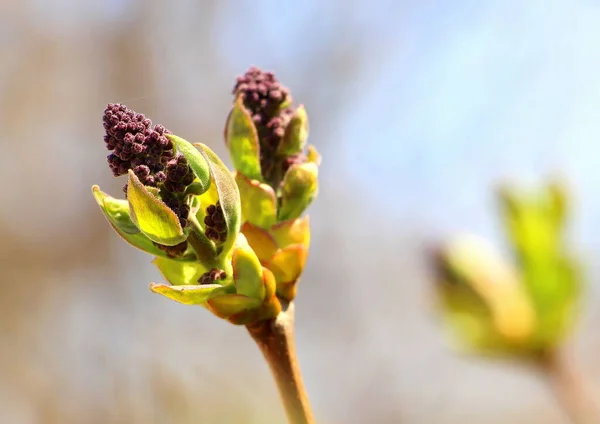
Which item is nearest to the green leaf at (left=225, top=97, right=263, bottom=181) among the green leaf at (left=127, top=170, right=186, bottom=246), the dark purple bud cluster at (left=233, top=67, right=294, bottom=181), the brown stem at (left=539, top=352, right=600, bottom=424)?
the dark purple bud cluster at (left=233, top=67, right=294, bottom=181)

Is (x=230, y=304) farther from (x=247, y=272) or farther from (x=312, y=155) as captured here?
(x=312, y=155)

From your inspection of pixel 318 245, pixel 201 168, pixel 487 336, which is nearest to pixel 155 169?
pixel 201 168

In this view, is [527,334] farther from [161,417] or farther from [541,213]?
[161,417]

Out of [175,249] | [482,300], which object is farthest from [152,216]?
[482,300]

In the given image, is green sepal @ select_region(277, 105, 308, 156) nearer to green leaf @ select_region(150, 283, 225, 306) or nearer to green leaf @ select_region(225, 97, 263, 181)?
green leaf @ select_region(225, 97, 263, 181)

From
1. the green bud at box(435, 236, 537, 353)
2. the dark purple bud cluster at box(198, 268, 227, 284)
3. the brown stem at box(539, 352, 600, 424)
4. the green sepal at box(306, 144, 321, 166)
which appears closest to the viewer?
the brown stem at box(539, 352, 600, 424)
